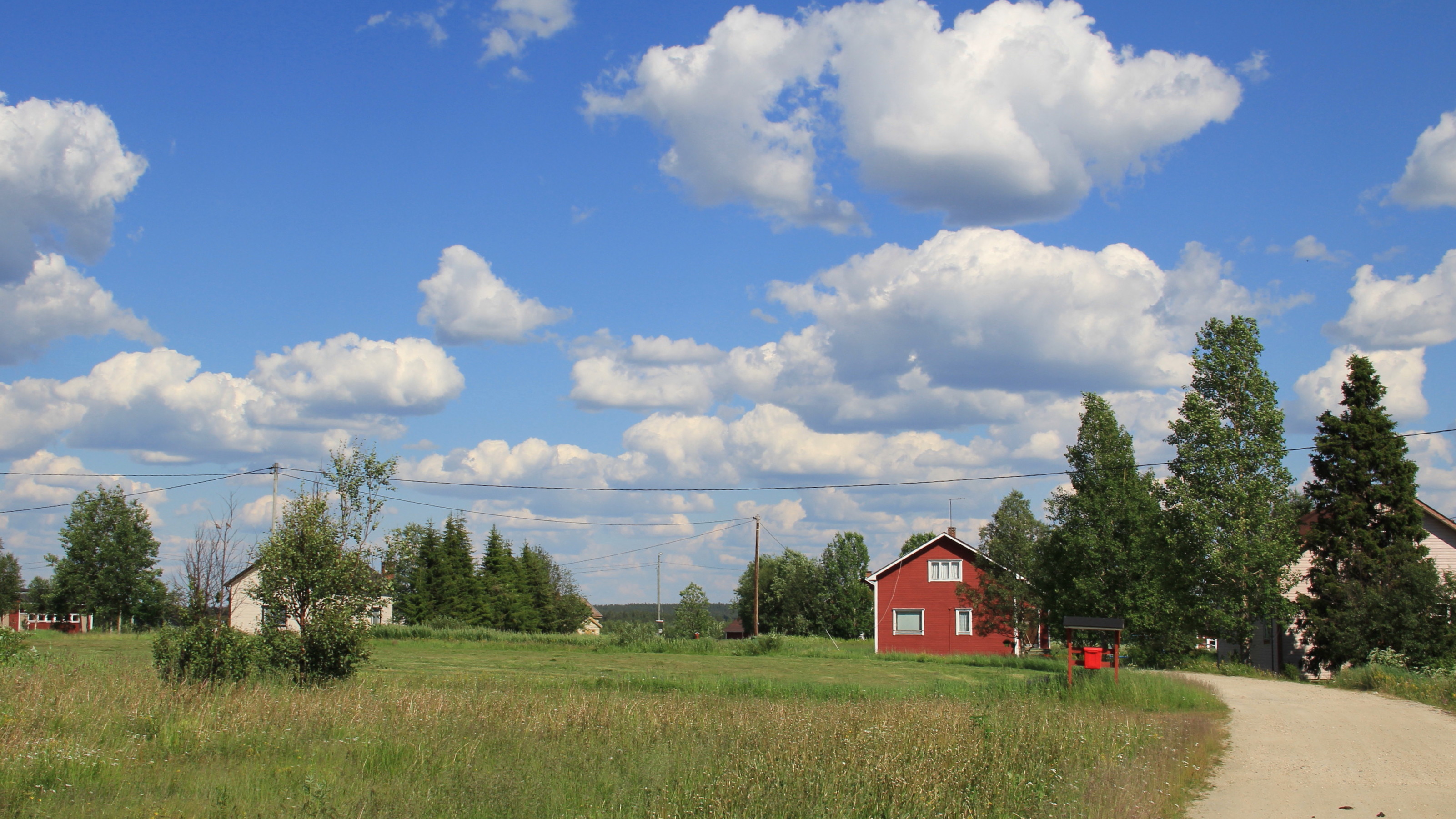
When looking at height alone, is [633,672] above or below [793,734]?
below

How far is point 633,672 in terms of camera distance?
2967 cm

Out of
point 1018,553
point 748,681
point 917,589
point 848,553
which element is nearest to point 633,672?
point 748,681

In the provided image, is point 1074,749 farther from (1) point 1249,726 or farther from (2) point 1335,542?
(2) point 1335,542

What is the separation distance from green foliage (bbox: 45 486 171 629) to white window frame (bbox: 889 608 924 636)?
5877 cm

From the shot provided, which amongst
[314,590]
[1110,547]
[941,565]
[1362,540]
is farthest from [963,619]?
[314,590]

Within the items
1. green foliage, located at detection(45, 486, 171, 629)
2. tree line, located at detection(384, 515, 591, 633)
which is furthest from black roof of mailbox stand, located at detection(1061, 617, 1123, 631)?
green foliage, located at detection(45, 486, 171, 629)

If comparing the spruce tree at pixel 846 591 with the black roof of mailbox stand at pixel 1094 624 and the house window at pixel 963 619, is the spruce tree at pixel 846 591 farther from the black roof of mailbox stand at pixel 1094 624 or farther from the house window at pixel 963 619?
the black roof of mailbox stand at pixel 1094 624

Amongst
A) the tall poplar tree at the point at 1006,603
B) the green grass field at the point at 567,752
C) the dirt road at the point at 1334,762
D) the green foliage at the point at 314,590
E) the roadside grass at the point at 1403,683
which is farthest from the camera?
the tall poplar tree at the point at 1006,603

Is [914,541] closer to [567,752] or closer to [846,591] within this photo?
[846,591]

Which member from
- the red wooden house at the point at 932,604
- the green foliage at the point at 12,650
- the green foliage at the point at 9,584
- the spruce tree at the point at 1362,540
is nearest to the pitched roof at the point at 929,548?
the red wooden house at the point at 932,604

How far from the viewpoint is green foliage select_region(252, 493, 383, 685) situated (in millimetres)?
19766

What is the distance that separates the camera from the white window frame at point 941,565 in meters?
54.6

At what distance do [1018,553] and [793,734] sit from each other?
2115 inches

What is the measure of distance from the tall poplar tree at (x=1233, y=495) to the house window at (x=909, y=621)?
65.9 feet
